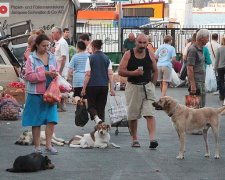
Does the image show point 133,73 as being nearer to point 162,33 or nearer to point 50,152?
point 50,152

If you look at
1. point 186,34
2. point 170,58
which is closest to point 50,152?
point 170,58

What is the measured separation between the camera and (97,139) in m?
12.8

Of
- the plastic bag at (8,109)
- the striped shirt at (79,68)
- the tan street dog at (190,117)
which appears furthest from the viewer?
the plastic bag at (8,109)

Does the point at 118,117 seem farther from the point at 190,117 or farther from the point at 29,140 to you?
the point at 190,117

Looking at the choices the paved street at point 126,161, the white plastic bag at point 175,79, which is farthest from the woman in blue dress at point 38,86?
the white plastic bag at point 175,79

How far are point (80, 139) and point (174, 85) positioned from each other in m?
14.2

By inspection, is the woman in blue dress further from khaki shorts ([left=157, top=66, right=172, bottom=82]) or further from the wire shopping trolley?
khaki shorts ([left=157, top=66, right=172, bottom=82])

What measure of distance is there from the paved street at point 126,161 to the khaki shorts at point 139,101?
1.89 feet

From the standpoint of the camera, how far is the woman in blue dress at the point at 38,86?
11.3m

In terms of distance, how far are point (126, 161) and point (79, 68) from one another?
4591 mm

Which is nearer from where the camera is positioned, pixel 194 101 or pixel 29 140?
pixel 29 140

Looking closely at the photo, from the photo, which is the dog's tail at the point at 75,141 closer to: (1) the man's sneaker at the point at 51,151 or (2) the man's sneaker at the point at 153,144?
(1) the man's sneaker at the point at 51,151

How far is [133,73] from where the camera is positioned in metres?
12.5

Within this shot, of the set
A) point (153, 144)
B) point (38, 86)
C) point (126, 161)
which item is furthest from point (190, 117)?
point (38, 86)
